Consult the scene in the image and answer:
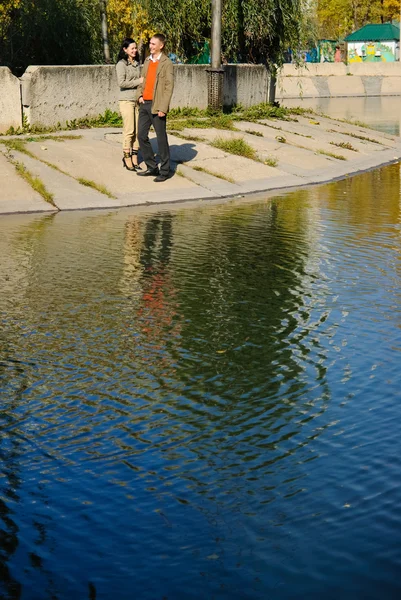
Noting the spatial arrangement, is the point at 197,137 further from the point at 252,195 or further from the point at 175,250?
the point at 175,250

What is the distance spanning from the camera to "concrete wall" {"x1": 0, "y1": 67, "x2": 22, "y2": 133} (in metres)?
18.8

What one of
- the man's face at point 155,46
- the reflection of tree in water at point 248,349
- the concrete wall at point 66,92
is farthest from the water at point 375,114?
the reflection of tree in water at point 248,349

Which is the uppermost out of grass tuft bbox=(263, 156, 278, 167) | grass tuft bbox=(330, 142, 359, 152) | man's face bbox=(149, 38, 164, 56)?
man's face bbox=(149, 38, 164, 56)

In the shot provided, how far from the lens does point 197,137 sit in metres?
19.9

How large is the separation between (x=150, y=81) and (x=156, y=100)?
1.06 ft

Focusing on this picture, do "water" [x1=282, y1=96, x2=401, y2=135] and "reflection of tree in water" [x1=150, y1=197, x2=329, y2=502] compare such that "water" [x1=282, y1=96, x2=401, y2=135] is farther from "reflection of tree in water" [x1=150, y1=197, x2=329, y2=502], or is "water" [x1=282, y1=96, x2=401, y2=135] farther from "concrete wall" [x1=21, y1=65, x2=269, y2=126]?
"reflection of tree in water" [x1=150, y1=197, x2=329, y2=502]

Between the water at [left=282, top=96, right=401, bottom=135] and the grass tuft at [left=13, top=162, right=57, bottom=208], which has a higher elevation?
the grass tuft at [left=13, top=162, right=57, bottom=208]

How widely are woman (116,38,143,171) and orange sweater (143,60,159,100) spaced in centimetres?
29

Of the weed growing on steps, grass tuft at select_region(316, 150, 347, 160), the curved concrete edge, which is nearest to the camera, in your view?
the curved concrete edge

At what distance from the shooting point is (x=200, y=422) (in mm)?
5973

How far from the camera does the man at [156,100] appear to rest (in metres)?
15.9

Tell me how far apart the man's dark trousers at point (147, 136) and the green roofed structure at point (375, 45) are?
2600 inches

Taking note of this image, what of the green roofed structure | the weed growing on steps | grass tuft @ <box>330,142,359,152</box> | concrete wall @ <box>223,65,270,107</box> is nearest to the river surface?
the weed growing on steps

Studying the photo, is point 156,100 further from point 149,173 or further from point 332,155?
point 332,155
